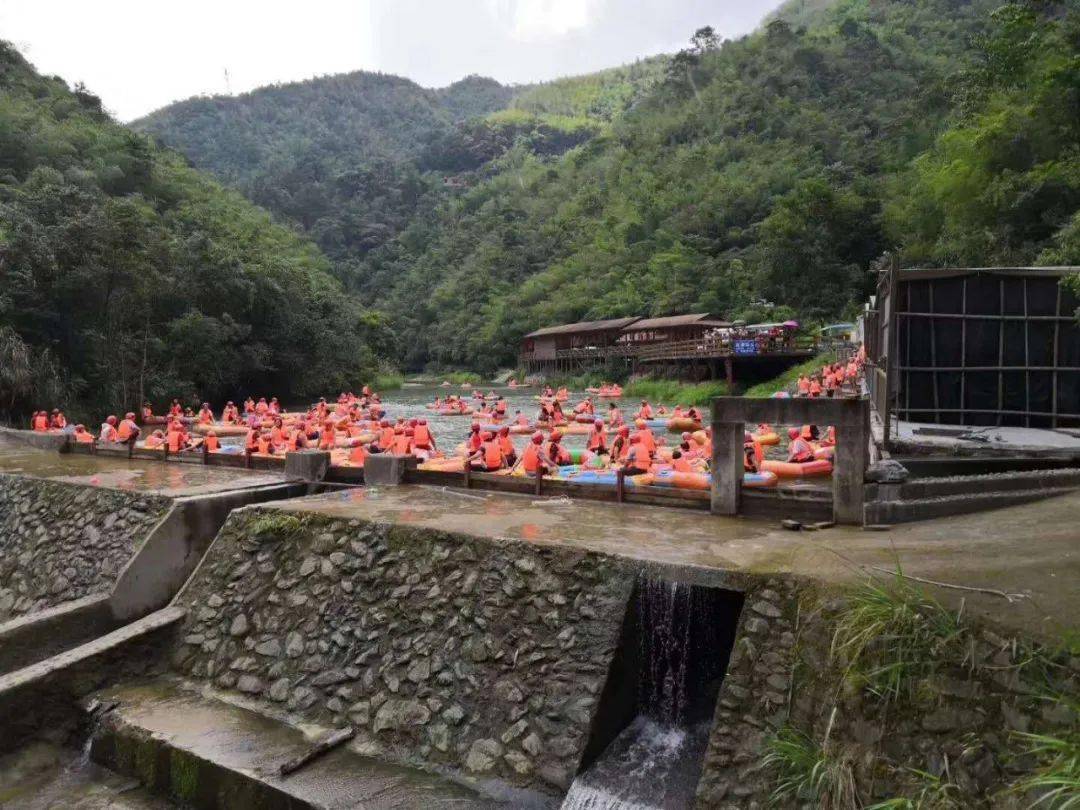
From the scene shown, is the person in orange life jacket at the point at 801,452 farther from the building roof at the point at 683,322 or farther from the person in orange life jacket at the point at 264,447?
the building roof at the point at 683,322

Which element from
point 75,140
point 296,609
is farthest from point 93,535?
point 75,140

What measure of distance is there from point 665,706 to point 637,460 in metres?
7.33

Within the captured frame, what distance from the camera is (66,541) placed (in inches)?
508

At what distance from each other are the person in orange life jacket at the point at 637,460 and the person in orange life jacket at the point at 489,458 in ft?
8.18

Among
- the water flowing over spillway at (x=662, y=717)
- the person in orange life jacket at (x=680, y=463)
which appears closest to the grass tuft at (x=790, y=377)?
the person in orange life jacket at (x=680, y=463)

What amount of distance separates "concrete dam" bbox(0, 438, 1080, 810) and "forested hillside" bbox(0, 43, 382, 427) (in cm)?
2115

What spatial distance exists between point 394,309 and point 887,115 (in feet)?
183

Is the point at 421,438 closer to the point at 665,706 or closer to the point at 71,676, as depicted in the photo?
the point at 71,676

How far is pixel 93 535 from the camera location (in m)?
12.6

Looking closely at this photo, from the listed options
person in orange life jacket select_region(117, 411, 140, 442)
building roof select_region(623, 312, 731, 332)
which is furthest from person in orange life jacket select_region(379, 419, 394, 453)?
building roof select_region(623, 312, 731, 332)

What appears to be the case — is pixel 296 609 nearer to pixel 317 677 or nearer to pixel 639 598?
pixel 317 677

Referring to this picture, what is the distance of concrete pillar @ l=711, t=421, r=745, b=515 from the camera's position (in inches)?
388

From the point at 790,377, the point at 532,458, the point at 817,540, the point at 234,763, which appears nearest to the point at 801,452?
the point at 532,458

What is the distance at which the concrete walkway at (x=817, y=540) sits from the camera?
576cm
